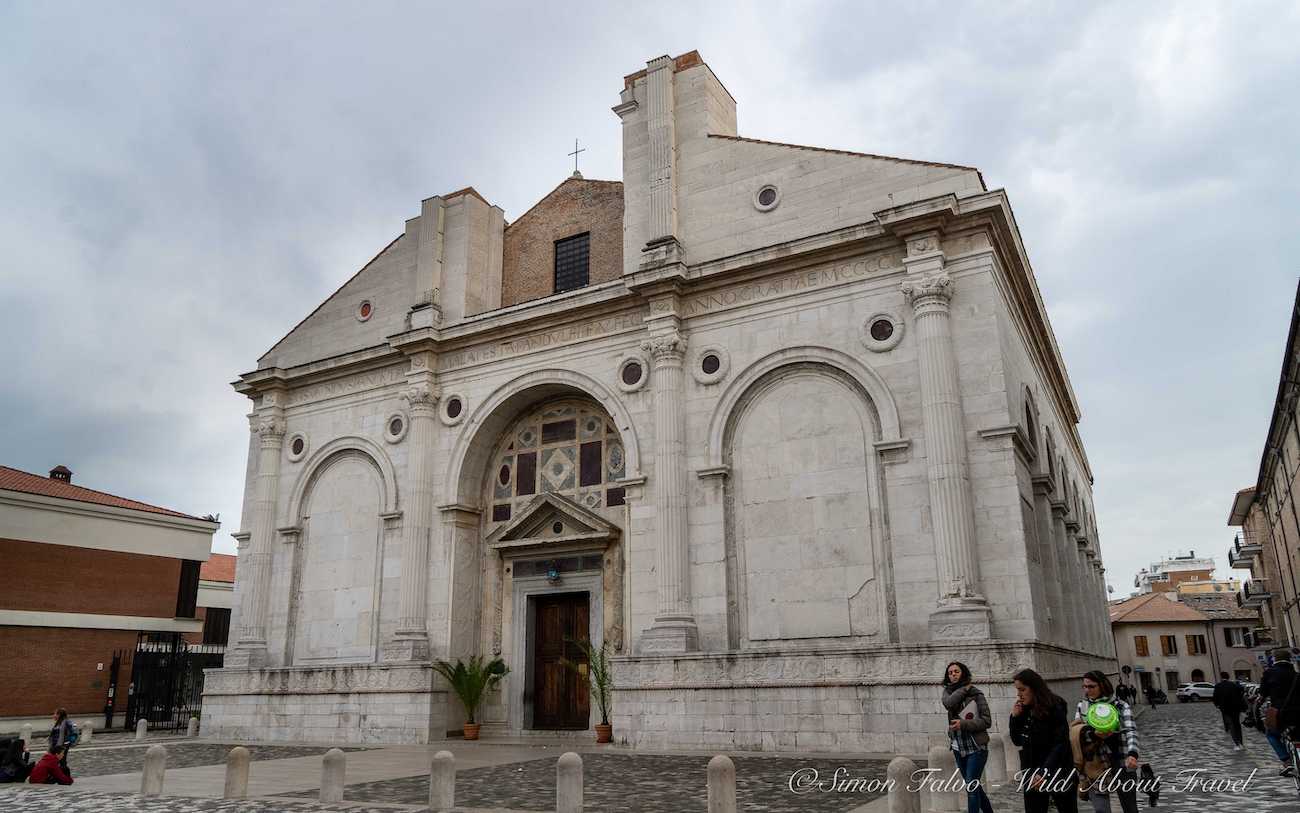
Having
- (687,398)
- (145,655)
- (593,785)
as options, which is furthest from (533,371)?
(145,655)

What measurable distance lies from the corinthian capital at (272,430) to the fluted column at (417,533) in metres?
4.51

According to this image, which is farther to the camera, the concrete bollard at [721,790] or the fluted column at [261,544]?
the fluted column at [261,544]

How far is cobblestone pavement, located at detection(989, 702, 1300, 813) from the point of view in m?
9.56

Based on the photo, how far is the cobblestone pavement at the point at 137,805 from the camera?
10359 mm

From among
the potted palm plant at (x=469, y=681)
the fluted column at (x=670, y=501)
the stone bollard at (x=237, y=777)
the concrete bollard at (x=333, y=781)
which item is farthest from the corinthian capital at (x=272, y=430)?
the concrete bollard at (x=333, y=781)

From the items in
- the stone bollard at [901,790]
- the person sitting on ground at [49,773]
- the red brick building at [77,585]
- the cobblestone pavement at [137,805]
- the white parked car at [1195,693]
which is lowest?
the white parked car at [1195,693]

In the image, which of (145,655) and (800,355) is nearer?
(800,355)

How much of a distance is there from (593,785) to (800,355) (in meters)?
9.48

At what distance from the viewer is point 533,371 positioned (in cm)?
2197

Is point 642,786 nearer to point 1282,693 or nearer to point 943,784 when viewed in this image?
point 943,784

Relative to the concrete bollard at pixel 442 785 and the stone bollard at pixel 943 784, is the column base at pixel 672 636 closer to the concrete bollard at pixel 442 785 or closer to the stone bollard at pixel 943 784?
the concrete bollard at pixel 442 785

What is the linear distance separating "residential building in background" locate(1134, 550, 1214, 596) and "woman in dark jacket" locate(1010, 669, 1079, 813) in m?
107

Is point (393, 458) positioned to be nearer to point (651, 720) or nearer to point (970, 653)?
point (651, 720)

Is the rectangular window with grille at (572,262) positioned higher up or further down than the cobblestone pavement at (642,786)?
higher up
